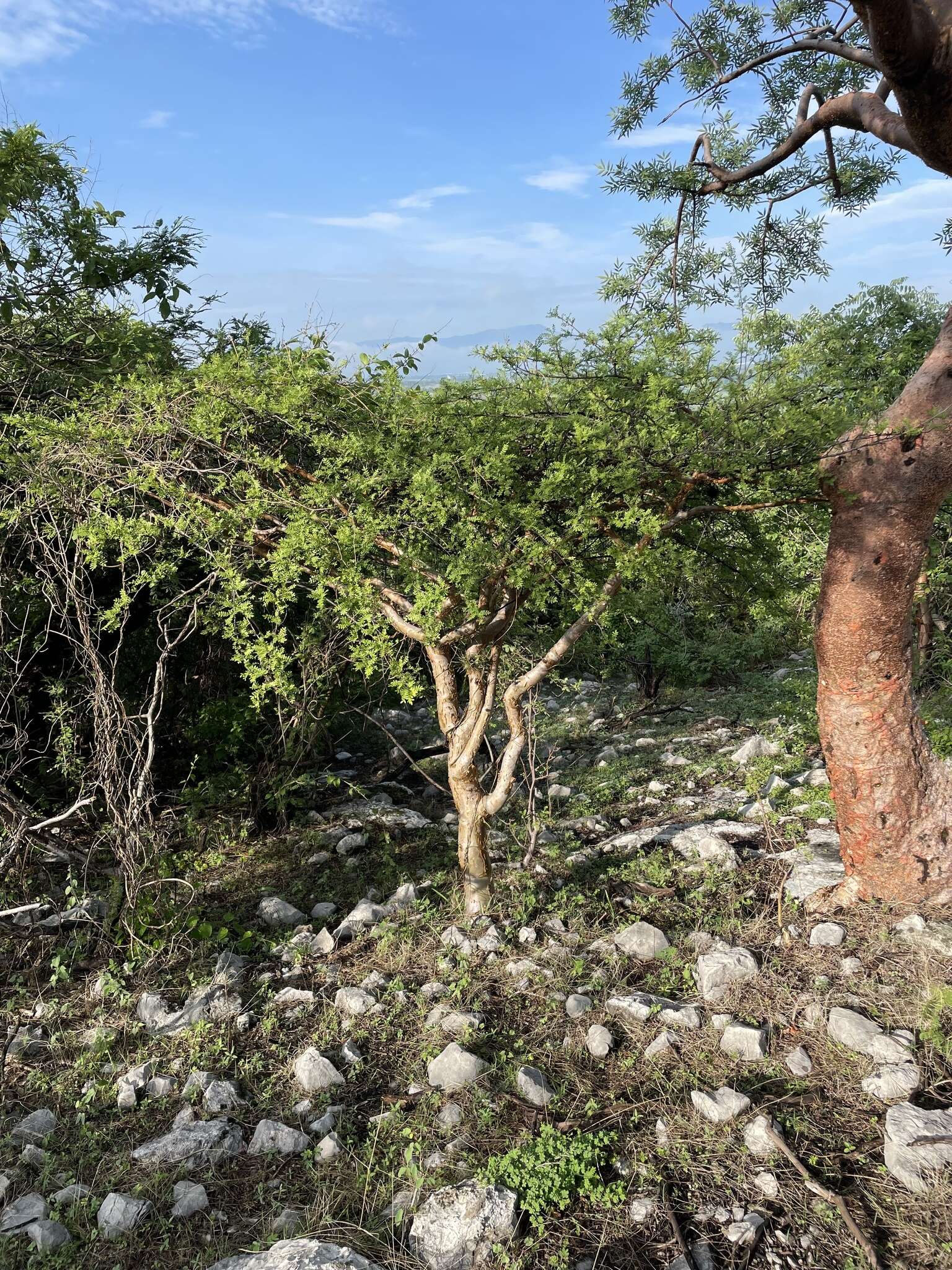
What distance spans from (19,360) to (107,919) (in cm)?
327

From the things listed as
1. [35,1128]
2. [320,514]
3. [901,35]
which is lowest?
[35,1128]

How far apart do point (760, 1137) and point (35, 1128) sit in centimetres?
246

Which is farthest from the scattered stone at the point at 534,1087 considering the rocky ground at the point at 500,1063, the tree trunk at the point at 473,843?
the tree trunk at the point at 473,843

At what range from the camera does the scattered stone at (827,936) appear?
12.2 feet

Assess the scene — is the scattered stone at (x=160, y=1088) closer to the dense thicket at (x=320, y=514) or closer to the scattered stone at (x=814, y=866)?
the dense thicket at (x=320, y=514)

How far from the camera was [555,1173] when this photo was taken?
2.61 metres

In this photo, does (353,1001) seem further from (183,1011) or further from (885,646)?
(885,646)

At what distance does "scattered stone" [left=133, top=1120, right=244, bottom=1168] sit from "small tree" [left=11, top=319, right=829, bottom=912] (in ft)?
5.41

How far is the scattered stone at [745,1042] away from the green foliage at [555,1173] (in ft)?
2.11

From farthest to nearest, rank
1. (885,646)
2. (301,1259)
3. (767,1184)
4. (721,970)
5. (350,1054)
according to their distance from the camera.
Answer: (885,646), (721,970), (350,1054), (767,1184), (301,1259)

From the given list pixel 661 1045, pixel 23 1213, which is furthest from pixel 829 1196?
pixel 23 1213

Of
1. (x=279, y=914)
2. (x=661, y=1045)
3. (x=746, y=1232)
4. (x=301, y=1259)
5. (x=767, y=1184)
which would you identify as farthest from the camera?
(x=279, y=914)

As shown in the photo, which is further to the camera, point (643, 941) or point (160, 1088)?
point (643, 941)

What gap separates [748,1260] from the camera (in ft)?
7.82
